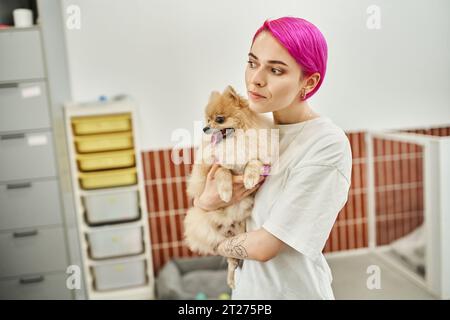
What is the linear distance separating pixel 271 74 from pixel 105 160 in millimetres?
1644

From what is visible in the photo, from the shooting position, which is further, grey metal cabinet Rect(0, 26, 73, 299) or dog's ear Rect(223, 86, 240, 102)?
grey metal cabinet Rect(0, 26, 73, 299)

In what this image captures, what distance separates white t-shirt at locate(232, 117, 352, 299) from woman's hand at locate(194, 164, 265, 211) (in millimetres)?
39

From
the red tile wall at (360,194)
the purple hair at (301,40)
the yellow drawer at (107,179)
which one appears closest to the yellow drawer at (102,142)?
the yellow drawer at (107,179)

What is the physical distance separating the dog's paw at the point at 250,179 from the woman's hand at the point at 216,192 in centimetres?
3

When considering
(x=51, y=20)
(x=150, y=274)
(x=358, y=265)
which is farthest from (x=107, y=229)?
(x=358, y=265)

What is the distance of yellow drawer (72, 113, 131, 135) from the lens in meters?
2.14

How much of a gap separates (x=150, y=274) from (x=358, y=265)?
1364 mm

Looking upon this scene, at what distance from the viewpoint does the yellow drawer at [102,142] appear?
7.11 ft

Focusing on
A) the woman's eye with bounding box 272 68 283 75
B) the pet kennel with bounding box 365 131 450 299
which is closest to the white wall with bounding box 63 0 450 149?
the woman's eye with bounding box 272 68 283 75

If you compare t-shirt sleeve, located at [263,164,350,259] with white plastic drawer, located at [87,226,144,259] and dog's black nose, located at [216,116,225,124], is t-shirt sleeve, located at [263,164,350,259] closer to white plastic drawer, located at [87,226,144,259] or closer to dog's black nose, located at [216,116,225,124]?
dog's black nose, located at [216,116,225,124]

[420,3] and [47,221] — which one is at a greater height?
[420,3]

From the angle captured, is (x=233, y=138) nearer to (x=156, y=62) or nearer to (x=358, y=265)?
(x=156, y=62)

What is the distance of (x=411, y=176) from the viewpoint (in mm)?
2451

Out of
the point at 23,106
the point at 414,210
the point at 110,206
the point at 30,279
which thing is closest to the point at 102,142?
the point at 110,206
